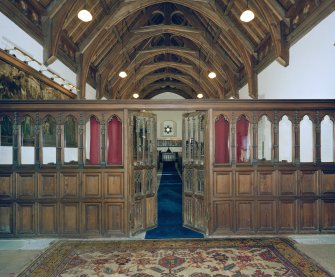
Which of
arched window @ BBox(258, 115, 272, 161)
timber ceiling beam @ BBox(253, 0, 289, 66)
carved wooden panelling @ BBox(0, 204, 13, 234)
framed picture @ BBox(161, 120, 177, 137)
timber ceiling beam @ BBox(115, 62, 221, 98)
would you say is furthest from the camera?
framed picture @ BBox(161, 120, 177, 137)

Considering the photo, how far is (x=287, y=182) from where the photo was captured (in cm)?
459

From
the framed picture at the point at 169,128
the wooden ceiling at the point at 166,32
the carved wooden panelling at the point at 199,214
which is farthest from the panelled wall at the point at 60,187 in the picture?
the framed picture at the point at 169,128

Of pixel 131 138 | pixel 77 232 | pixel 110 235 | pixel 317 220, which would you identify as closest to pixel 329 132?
pixel 317 220

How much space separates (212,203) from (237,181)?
572mm

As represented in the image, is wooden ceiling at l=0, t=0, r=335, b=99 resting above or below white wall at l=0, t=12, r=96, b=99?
above

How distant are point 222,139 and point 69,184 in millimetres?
2749

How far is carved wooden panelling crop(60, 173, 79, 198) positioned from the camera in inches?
177

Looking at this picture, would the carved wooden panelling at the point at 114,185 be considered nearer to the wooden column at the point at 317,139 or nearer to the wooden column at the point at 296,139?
the wooden column at the point at 296,139

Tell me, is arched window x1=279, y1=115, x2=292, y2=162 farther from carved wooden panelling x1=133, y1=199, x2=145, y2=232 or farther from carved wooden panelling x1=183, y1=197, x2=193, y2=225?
carved wooden panelling x1=133, y1=199, x2=145, y2=232

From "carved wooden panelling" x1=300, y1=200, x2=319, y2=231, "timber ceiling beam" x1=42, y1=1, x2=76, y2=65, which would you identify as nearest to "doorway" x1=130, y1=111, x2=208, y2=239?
"carved wooden panelling" x1=300, y1=200, x2=319, y2=231

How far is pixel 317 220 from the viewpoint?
4539 mm

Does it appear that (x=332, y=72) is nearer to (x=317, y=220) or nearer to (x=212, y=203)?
(x=317, y=220)

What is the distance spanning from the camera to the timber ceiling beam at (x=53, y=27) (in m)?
5.45

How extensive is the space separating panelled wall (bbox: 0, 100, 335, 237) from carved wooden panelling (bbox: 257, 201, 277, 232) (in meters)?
0.02
